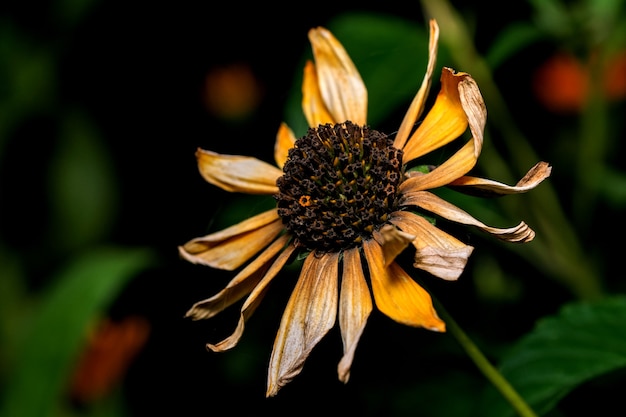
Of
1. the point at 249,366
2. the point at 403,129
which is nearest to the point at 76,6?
the point at 249,366

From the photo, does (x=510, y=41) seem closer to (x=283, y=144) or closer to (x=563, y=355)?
(x=283, y=144)

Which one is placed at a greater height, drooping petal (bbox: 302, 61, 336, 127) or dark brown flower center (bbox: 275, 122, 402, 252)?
drooping petal (bbox: 302, 61, 336, 127)

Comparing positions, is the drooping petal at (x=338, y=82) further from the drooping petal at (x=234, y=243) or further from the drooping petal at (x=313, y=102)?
the drooping petal at (x=234, y=243)

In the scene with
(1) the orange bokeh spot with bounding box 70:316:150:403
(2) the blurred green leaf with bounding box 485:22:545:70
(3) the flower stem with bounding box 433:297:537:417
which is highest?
(2) the blurred green leaf with bounding box 485:22:545:70

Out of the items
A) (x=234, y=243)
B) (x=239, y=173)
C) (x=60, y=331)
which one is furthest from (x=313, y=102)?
(x=60, y=331)

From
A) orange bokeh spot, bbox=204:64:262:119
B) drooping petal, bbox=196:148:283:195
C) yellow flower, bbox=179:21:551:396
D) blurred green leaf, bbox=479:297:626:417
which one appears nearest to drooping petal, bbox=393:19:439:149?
yellow flower, bbox=179:21:551:396

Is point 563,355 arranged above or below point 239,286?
below

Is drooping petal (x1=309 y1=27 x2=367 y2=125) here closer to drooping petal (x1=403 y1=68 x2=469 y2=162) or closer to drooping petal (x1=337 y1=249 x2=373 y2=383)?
drooping petal (x1=403 y1=68 x2=469 y2=162)
